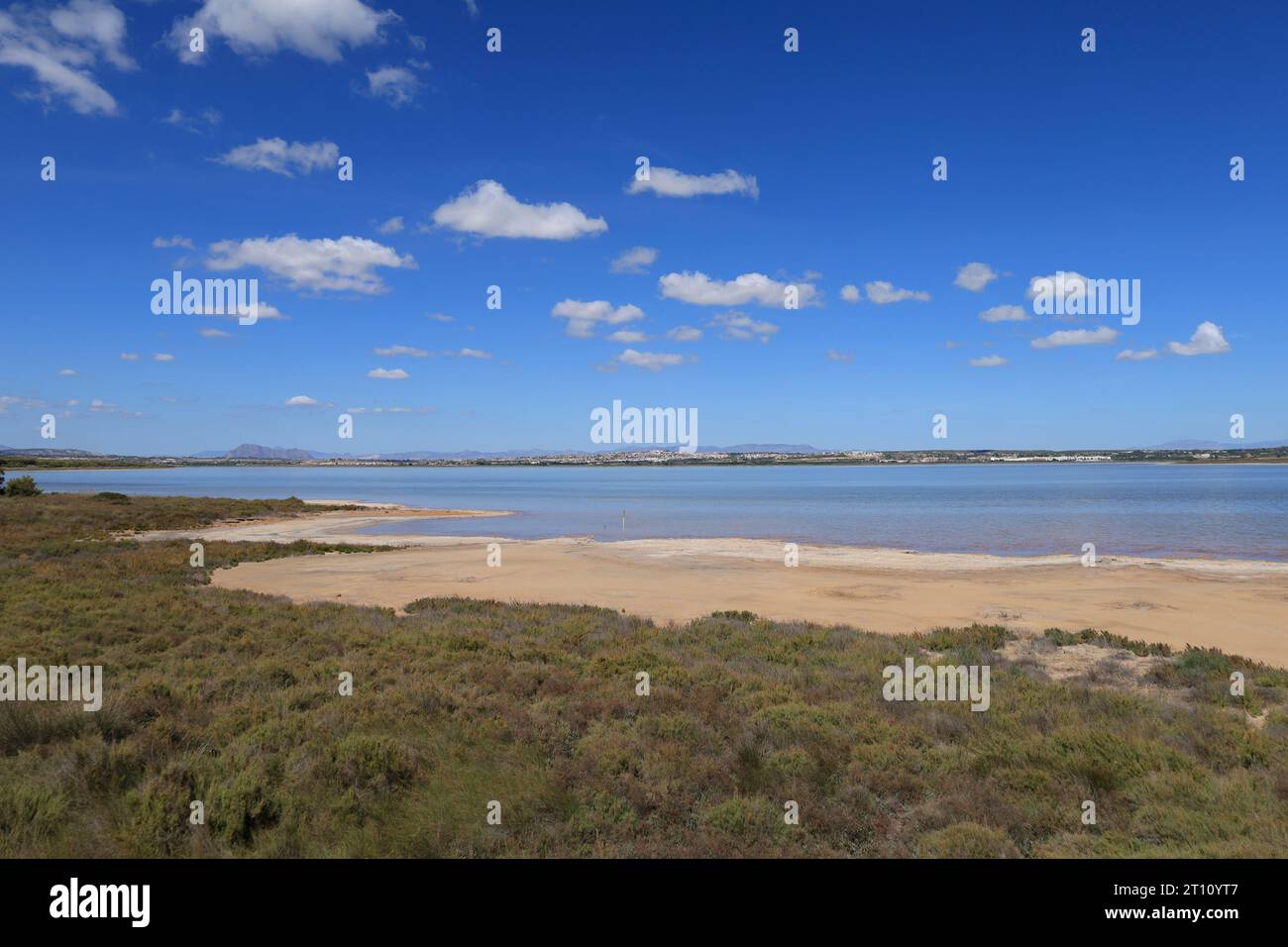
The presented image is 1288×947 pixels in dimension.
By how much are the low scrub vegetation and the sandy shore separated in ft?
17.7

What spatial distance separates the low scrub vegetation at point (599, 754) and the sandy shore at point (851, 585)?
5392 millimetres

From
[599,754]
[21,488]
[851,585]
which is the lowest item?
[851,585]

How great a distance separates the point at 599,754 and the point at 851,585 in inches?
761

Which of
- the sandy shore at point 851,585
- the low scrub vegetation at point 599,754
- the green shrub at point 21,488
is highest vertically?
the green shrub at point 21,488

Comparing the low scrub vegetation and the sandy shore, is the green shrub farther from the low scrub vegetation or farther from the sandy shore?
the low scrub vegetation

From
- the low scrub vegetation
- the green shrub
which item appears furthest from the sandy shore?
the green shrub

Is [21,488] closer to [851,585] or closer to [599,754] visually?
[851,585]

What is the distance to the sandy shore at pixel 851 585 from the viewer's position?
61.9 ft

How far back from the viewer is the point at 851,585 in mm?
25703

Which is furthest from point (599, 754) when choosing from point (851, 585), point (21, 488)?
point (21, 488)

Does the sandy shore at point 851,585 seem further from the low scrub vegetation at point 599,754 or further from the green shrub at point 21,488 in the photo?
the green shrub at point 21,488

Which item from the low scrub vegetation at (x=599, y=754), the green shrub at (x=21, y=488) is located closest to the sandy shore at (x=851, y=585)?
the low scrub vegetation at (x=599, y=754)
